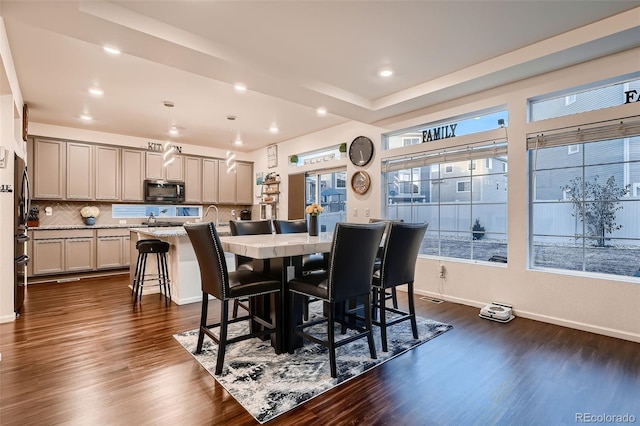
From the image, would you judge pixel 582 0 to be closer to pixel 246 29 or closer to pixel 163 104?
pixel 246 29

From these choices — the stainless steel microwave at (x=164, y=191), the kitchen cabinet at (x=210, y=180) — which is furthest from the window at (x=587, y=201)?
the stainless steel microwave at (x=164, y=191)

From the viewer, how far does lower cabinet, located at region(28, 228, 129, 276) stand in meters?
5.10

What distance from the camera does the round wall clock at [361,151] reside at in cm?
501

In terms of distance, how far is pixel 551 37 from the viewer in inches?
110

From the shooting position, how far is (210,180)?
7.24 m

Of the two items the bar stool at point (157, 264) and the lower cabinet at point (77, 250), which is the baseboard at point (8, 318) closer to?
the bar stool at point (157, 264)

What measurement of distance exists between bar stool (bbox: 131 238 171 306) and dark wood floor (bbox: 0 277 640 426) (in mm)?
877

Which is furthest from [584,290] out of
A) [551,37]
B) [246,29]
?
[246,29]

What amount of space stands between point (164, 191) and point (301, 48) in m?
4.76

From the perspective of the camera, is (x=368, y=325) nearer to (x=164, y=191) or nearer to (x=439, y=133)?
(x=439, y=133)

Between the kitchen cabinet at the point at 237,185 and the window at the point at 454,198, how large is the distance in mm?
4027

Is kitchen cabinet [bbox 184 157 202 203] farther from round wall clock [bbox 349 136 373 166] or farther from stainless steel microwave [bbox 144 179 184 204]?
round wall clock [bbox 349 136 373 166]

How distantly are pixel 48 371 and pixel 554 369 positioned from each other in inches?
139

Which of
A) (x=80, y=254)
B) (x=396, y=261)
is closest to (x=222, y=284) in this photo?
(x=396, y=261)
